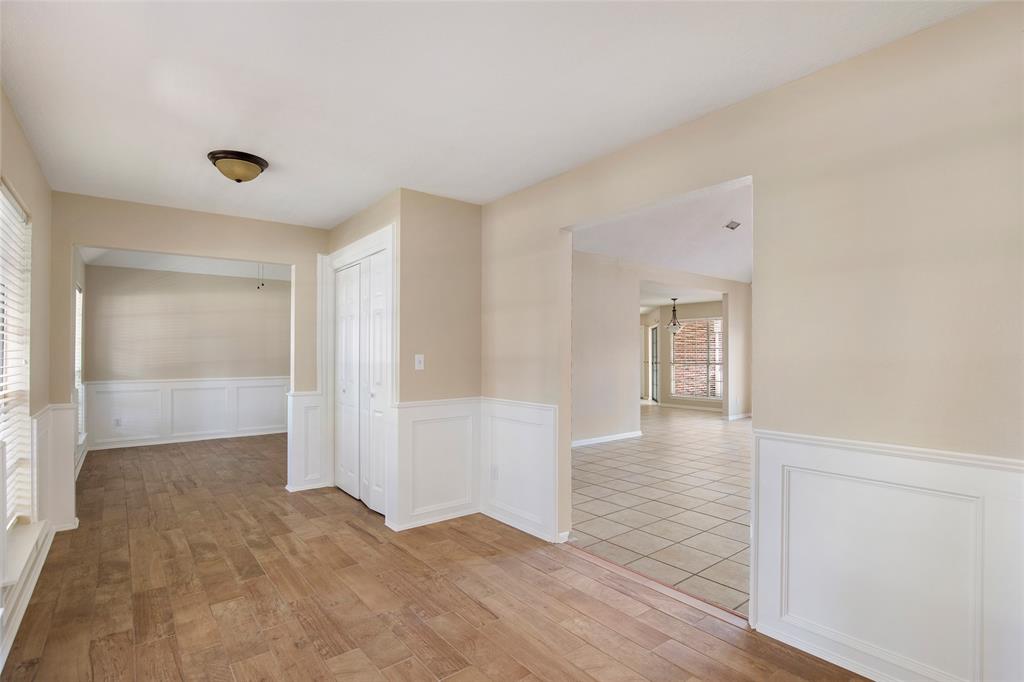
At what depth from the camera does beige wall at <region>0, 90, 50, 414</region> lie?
8.31 feet

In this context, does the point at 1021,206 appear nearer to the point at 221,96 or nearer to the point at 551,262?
the point at 551,262

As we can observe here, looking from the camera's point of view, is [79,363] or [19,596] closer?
[19,596]

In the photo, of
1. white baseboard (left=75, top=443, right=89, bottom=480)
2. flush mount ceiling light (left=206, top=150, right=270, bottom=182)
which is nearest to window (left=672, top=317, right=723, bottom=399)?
flush mount ceiling light (left=206, top=150, right=270, bottom=182)

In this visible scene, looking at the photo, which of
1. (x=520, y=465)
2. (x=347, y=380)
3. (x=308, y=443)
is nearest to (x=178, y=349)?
(x=308, y=443)

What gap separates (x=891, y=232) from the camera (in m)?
2.00

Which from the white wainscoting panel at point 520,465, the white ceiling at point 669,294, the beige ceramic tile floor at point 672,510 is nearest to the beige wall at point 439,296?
the white wainscoting panel at point 520,465

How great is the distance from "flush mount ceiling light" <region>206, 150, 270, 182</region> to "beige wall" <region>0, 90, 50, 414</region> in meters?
0.88

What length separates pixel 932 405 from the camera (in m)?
1.90

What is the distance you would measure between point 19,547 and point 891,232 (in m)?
4.52

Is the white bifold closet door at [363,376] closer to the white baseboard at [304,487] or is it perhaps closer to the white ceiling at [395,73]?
the white baseboard at [304,487]

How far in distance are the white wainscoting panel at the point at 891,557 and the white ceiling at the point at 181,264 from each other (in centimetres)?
572

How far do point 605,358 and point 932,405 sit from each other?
552 cm

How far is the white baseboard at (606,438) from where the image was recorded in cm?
708

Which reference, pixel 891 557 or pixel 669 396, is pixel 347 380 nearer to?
pixel 891 557
